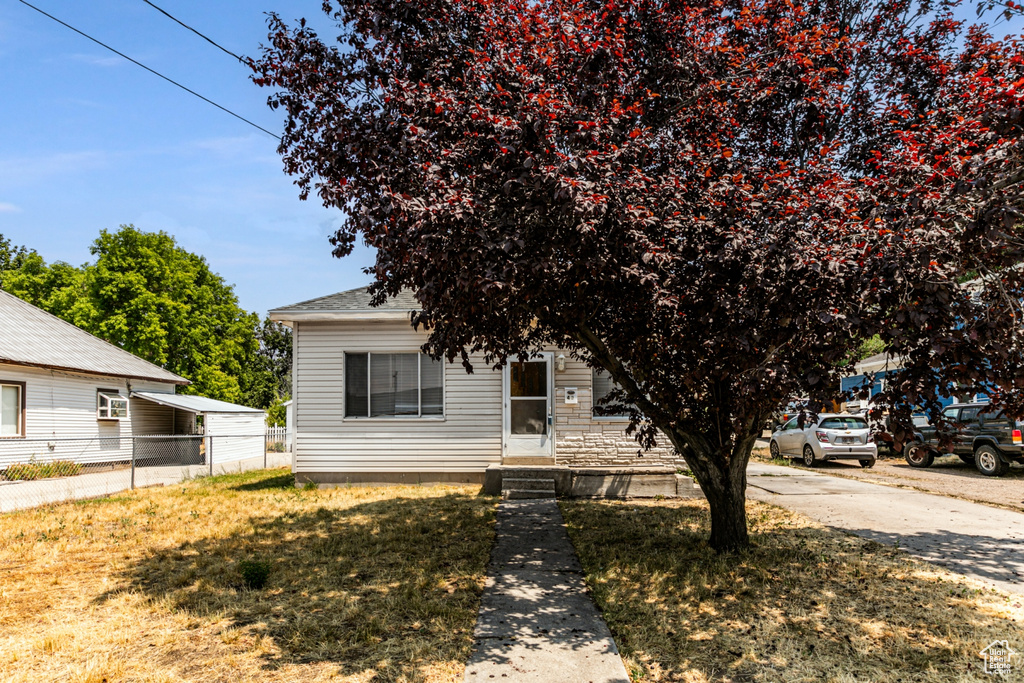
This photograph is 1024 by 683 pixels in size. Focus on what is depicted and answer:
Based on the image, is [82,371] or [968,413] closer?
[968,413]

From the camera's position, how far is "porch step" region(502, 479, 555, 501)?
34.5 feet

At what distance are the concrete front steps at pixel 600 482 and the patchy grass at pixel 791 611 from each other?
137 inches

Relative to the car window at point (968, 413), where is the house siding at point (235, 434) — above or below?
below

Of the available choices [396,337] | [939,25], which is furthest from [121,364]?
[939,25]

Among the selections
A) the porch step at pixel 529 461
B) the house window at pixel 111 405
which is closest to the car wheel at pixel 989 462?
the porch step at pixel 529 461

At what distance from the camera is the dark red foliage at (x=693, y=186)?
4.34 meters

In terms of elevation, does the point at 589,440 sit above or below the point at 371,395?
below

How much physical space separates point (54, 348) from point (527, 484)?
16.0 meters

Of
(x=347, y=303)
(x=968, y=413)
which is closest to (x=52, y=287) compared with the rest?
(x=347, y=303)

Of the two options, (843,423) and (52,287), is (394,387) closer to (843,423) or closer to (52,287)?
(843,423)

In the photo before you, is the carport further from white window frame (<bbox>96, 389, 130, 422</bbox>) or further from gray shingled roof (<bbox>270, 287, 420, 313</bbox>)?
gray shingled roof (<bbox>270, 287, 420, 313</bbox>)

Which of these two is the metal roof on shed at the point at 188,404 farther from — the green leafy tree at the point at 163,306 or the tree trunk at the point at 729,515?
the tree trunk at the point at 729,515

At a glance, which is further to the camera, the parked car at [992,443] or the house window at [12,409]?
the house window at [12,409]

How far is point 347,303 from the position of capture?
12531 millimetres
